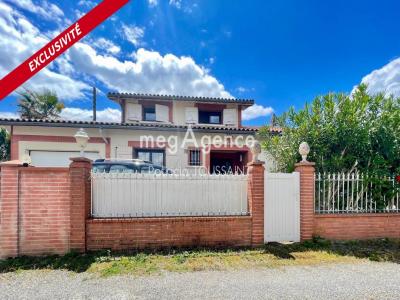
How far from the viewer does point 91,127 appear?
1009cm

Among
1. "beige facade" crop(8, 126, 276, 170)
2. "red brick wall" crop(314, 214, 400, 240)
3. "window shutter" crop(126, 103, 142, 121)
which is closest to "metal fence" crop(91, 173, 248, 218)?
"red brick wall" crop(314, 214, 400, 240)

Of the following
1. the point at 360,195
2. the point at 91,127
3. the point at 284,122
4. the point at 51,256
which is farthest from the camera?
the point at 91,127

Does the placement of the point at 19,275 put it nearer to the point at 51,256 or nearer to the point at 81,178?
the point at 51,256

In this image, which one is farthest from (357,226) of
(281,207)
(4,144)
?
(4,144)

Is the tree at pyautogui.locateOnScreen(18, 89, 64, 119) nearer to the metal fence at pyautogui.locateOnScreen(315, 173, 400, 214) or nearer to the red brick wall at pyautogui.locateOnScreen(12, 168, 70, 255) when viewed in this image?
the red brick wall at pyautogui.locateOnScreen(12, 168, 70, 255)

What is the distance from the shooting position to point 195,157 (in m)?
11.2

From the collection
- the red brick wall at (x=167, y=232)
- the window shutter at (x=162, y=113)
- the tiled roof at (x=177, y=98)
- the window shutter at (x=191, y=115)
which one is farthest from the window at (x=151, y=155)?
the red brick wall at (x=167, y=232)

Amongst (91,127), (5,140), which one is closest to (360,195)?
(91,127)

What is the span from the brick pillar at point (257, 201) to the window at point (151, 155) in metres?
6.69

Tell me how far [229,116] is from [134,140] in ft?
20.5

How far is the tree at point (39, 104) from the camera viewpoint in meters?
17.8

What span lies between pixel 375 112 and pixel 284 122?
7.66 feet

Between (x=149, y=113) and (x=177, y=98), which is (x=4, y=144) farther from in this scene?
(x=177, y=98)

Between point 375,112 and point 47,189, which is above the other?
point 375,112
